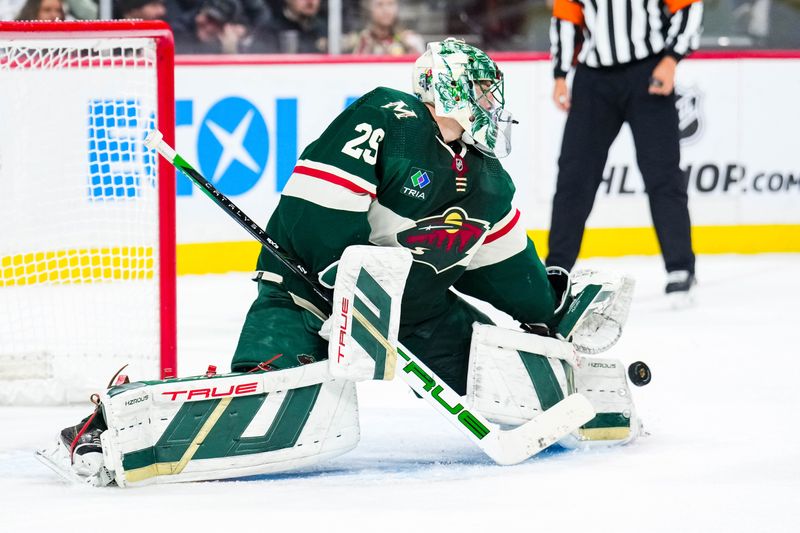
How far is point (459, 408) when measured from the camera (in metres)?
2.46

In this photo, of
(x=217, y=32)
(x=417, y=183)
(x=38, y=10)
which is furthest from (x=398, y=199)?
(x=217, y=32)

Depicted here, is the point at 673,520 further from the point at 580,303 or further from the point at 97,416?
the point at 97,416

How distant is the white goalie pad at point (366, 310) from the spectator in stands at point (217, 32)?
3.55 metres

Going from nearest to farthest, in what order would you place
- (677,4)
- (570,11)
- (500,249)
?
1. (500,249)
2. (677,4)
3. (570,11)

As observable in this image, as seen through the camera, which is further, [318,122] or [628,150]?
[628,150]

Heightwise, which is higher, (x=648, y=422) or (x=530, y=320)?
(x=530, y=320)

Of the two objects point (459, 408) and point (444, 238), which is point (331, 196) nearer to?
point (444, 238)

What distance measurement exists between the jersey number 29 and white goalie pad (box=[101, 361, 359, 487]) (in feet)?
1.18

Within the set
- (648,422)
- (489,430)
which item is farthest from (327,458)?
(648,422)

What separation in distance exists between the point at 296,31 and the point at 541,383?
3508 mm

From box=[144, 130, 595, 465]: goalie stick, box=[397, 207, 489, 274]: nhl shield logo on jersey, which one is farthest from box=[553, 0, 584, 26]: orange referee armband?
box=[144, 130, 595, 465]: goalie stick

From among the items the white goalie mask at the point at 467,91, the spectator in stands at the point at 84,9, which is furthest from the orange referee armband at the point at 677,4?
the spectator in stands at the point at 84,9

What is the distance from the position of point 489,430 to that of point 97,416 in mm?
680

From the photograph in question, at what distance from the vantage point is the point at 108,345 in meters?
3.41
